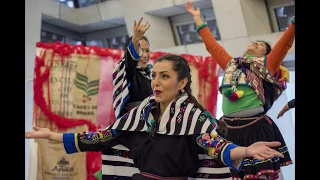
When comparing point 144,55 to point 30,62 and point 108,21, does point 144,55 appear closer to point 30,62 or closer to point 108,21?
point 30,62

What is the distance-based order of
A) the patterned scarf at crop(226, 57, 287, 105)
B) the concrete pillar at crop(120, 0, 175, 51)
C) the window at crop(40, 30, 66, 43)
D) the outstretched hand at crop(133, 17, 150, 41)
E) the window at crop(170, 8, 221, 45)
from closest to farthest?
1. the outstretched hand at crop(133, 17, 150, 41)
2. the patterned scarf at crop(226, 57, 287, 105)
3. the concrete pillar at crop(120, 0, 175, 51)
4. the window at crop(170, 8, 221, 45)
5. the window at crop(40, 30, 66, 43)

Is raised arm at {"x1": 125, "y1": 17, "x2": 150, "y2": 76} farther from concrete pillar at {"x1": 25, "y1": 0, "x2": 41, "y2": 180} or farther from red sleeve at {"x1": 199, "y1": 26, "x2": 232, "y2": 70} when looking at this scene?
concrete pillar at {"x1": 25, "y1": 0, "x2": 41, "y2": 180}

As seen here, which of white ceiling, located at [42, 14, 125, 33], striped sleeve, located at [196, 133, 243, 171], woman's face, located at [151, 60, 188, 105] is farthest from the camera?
white ceiling, located at [42, 14, 125, 33]

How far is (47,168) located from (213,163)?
1.01 metres

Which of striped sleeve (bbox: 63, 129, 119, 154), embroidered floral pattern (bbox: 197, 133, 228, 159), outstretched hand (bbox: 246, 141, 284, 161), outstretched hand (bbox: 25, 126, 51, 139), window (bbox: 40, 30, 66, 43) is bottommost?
outstretched hand (bbox: 246, 141, 284, 161)

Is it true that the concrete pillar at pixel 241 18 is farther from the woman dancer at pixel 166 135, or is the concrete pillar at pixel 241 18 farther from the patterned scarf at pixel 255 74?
the woman dancer at pixel 166 135

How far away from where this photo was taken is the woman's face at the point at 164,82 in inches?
45.3

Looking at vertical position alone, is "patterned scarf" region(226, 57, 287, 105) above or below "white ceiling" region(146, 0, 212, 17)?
below

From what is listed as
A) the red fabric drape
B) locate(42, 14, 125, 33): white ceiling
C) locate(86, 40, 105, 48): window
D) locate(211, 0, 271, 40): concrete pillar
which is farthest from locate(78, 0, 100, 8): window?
locate(211, 0, 271, 40): concrete pillar

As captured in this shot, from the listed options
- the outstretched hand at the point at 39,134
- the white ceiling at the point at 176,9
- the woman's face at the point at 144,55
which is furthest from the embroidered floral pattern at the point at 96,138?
the white ceiling at the point at 176,9

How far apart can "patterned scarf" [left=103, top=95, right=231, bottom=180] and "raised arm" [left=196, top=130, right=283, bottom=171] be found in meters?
0.03

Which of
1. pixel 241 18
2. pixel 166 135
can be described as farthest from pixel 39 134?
pixel 241 18

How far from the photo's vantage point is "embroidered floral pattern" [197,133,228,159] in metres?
1.05
